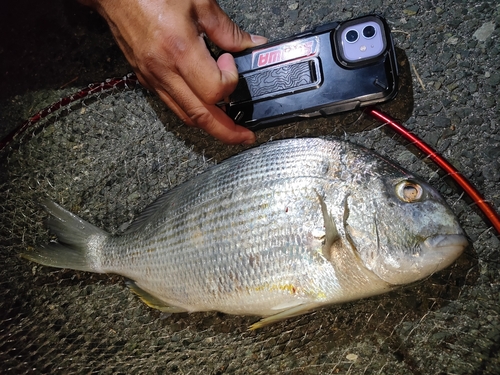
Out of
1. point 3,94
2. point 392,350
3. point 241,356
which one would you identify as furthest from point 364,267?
point 3,94

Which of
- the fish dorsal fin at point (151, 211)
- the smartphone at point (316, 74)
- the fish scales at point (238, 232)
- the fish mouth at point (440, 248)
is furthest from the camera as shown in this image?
the fish dorsal fin at point (151, 211)

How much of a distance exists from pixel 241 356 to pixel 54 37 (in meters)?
2.06

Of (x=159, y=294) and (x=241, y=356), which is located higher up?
(x=159, y=294)

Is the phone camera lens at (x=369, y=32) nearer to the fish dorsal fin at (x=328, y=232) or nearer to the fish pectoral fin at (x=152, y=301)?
the fish dorsal fin at (x=328, y=232)

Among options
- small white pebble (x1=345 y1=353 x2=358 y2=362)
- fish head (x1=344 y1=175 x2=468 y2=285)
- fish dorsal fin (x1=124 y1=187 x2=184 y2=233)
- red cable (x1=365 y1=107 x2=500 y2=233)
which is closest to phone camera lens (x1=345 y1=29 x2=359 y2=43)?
red cable (x1=365 y1=107 x2=500 y2=233)

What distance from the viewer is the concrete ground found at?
1757 mm

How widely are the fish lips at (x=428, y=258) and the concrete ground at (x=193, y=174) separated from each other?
0.39 meters

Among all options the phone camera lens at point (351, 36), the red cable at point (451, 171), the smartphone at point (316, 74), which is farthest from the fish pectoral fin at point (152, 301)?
the phone camera lens at point (351, 36)

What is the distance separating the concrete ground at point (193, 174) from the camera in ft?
5.76

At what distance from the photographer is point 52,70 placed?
7.75 feet

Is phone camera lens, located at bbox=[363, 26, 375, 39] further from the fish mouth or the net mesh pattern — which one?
the fish mouth

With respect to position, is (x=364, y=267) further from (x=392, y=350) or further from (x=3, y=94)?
(x=3, y=94)

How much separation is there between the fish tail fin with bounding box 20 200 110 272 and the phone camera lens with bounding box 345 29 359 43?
4.57ft

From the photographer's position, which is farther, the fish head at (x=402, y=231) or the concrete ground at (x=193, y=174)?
the concrete ground at (x=193, y=174)
